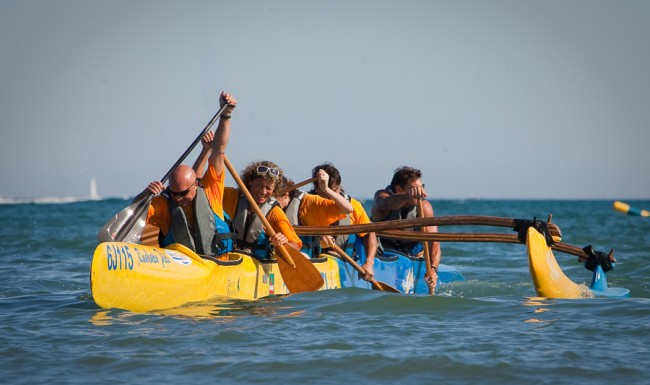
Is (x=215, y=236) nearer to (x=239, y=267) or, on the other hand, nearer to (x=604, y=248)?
(x=239, y=267)

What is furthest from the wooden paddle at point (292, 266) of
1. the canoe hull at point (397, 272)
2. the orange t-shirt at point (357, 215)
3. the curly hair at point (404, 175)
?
the curly hair at point (404, 175)

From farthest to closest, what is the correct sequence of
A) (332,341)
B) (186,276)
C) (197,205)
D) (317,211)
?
(317,211)
(197,205)
(186,276)
(332,341)

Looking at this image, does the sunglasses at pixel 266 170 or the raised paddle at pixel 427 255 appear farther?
the raised paddle at pixel 427 255

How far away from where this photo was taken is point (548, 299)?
7.59m

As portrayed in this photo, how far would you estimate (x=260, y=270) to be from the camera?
7332mm

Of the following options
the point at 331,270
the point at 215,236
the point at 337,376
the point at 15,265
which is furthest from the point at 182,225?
the point at 15,265

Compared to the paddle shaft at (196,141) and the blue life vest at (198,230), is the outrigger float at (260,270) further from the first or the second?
the paddle shaft at (196,141)

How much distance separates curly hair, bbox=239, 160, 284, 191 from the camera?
744cm

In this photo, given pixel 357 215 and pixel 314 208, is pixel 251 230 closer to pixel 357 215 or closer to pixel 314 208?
pixel 314 208

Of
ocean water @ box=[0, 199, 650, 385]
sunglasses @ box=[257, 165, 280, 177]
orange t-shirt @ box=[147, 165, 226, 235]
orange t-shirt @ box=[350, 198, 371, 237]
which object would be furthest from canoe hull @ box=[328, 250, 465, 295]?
orange t-shirt @ box=[147, 165, 226, 235]

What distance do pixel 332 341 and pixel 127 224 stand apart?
200cm

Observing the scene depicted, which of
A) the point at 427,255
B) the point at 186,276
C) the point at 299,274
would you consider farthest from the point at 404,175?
the point at 186,276

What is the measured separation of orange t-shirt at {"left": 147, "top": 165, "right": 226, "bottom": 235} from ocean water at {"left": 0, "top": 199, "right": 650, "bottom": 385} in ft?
2.55

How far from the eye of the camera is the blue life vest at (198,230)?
679cm
